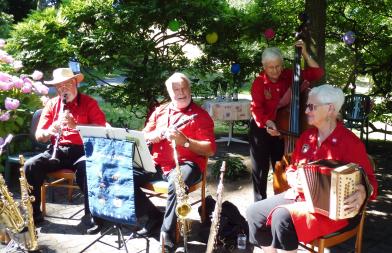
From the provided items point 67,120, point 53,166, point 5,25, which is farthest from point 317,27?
point 5,25

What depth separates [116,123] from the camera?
7.68 metres

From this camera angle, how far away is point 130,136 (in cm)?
317

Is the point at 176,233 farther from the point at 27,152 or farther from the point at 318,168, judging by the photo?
the point at 27,152

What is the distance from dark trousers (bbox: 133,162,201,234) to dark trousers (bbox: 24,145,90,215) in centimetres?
57

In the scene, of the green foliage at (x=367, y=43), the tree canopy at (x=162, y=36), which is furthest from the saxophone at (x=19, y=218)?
the green foliage at (x=367, y=43)

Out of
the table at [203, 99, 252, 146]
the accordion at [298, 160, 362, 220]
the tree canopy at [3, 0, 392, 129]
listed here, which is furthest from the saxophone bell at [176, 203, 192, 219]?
the table at [203, 99, 252, 146]

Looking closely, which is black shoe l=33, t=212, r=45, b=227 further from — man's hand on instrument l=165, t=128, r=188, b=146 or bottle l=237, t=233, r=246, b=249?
bottle l=237, t=233, r=246, b=249

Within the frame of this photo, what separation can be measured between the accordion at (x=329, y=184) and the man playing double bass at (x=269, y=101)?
120 centimetres

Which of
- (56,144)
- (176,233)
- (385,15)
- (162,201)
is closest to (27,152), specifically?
(56,144)

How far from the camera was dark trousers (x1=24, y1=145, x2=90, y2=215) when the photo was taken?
4.09m

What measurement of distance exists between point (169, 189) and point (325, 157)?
4.34ft

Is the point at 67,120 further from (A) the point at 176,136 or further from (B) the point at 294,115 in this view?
(B) the point at 294,115

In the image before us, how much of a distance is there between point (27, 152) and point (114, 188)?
244 cm

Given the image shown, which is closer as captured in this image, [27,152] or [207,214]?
[207,214]
